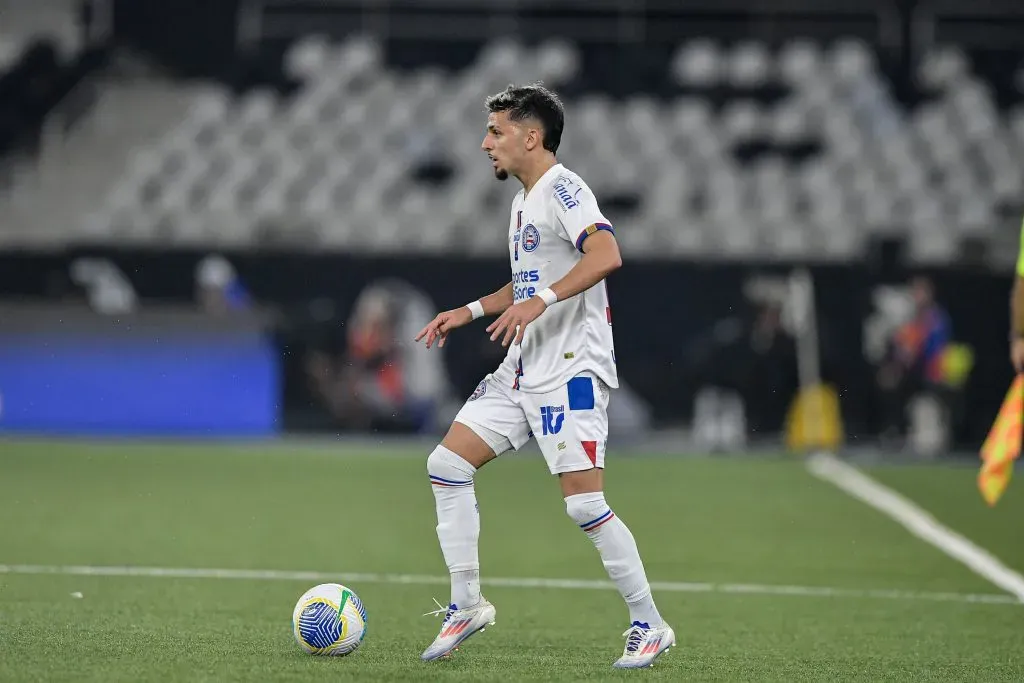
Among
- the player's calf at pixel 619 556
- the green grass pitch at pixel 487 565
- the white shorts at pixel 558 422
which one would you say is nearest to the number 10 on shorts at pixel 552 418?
the white shorts at pixel 558 422

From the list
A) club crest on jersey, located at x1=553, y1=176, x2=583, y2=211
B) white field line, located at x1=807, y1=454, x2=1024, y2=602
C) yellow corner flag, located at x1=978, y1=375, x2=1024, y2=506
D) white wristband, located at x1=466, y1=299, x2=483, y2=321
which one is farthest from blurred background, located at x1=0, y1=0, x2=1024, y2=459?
club crest on jersey, located at x1=553, y1=176, x2=583, y2=211

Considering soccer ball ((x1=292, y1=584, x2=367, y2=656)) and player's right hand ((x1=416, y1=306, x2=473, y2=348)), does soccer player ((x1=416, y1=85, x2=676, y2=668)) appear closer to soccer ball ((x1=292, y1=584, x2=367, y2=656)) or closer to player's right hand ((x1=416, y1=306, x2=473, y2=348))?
player's right hand ((x1=416, y1=306, x2=473, y2=348))

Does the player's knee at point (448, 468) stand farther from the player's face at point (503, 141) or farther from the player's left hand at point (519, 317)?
the player's face at point (503, 141)

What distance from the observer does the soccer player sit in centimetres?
599

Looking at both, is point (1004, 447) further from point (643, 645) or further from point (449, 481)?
point (449, 481)

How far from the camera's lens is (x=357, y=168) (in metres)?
23.1

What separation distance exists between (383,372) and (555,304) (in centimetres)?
1180

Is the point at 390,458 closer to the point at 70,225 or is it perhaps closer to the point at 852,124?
the point at 70,225

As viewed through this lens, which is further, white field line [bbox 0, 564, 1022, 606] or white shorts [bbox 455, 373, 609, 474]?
white field line [bbox 0, 564, 1022, 606]

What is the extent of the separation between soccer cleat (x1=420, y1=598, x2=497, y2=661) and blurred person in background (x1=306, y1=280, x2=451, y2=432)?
37.5 feet

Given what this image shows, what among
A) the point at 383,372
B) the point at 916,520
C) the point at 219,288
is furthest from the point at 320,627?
the point at 219,288

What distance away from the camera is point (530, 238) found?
20.1 feet

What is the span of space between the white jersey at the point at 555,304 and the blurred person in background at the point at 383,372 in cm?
1150

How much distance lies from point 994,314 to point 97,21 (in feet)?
46.0
